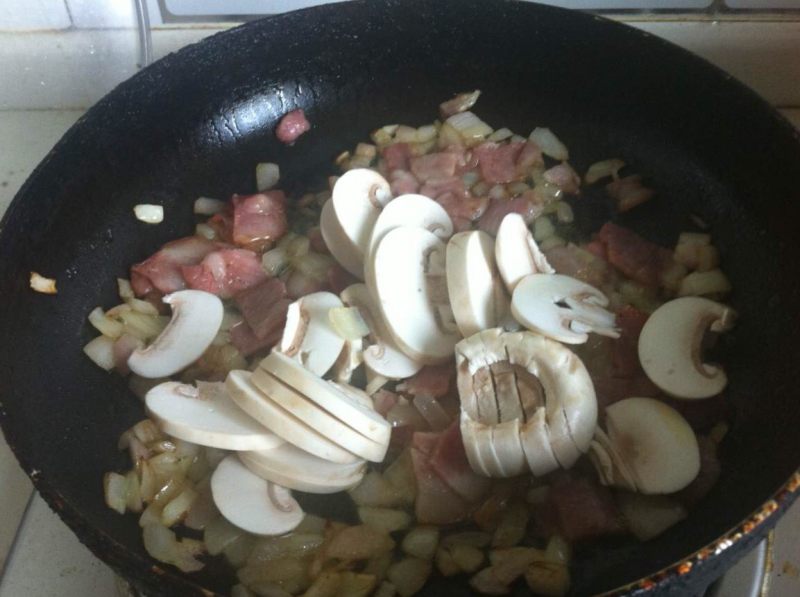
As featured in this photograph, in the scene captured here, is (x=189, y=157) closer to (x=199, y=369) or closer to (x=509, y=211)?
(x=199, y=369)

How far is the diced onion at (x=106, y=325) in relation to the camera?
1.28 metres

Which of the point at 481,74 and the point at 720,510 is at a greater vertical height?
the point at 481,74

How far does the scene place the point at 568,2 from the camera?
149 cm

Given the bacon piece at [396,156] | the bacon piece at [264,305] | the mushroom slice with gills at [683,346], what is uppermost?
the bacon piece at [396,156]

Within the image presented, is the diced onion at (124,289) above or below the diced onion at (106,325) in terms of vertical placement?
above

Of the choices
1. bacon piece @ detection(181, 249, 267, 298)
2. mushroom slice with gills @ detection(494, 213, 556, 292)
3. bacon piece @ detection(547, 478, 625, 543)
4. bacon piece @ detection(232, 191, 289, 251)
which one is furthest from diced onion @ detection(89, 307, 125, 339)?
bacon piece @ detection(547, 478, 625, 543)

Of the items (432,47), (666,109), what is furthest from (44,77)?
(666,109)

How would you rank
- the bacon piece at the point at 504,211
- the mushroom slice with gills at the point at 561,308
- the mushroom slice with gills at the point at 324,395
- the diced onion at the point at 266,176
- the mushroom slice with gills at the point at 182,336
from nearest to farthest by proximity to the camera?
1. the mushroom slice with gills at the point at 324,395
2. the mushroom slice with gills at the point at 561,308
3. the mushroom slice with gills at the point at 182,336
4. the bacon piece at the point at 504,211
5. the diced onion at the point at 266,176

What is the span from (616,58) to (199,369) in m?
0.83

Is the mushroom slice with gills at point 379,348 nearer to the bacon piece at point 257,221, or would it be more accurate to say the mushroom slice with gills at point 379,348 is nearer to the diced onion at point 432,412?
the diced onion at point 432,412

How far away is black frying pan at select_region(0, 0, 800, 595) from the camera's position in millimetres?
1064

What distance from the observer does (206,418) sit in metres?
1.08

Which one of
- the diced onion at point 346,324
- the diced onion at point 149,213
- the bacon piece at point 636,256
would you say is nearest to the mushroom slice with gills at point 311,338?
the diced onion at point 346,324

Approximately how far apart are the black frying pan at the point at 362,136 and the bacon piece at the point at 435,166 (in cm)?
13
